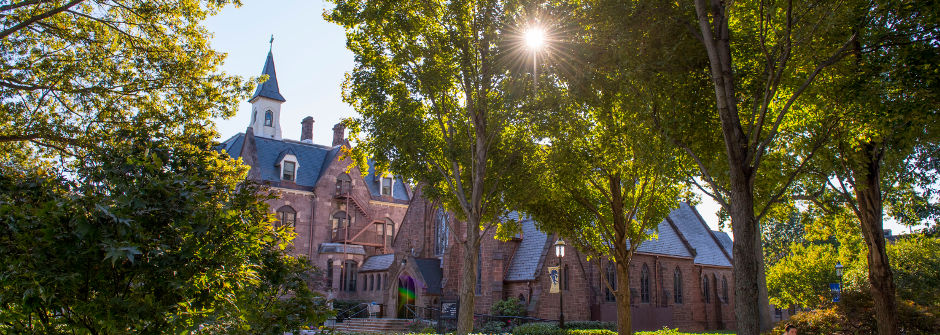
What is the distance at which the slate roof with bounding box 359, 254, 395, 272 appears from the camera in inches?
1552

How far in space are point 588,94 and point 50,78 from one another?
13.6 m

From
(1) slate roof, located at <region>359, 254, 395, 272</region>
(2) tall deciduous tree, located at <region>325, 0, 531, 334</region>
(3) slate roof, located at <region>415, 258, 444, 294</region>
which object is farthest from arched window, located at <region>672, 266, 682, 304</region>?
(2) tall deciduous tree, located at <region>325, 0, 531, 334</region>

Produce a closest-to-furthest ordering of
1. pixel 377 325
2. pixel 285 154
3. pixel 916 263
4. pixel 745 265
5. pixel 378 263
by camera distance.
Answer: pixel 745 265, pixel 377 325, pixel 916 263, pixel 378 263, pixel 285 154

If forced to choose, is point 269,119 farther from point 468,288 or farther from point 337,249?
point 468,288

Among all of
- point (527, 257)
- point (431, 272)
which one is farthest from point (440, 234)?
point (527, 257)

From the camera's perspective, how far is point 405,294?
3528 centimetres

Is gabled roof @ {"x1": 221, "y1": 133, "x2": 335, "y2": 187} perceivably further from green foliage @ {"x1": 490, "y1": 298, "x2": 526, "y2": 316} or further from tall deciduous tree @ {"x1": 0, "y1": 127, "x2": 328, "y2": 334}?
tall deciduous tree @ {"x1": 0, "y1": 127, "x2": 328, "y2": 334}

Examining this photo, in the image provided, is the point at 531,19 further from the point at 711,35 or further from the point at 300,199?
the point at 300,199

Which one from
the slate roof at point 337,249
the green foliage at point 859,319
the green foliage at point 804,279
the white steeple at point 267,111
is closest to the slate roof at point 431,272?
the slate roof at point 337,249

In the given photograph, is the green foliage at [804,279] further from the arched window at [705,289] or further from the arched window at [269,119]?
the arched window at [269,119]

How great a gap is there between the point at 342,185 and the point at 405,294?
14.3 meters

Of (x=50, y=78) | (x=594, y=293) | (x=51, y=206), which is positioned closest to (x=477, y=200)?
(x=50, y=78)

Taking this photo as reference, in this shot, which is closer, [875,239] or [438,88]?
[875,239]

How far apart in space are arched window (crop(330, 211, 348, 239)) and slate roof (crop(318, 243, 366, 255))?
207cm
